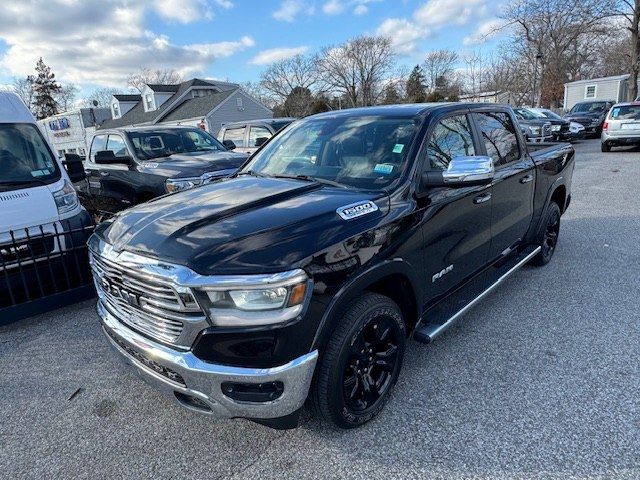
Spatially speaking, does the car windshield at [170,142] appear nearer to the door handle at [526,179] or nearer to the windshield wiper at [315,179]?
the windshield wiper at [315,179]

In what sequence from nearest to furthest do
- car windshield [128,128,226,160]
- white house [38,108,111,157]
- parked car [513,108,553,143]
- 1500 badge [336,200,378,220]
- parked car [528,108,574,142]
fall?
1500 badge [336,200,378,220], car windshield [128,128,226,160], parked car [513,108,553,143], parked car [528,108,574,142], white house [38,108,111,157]

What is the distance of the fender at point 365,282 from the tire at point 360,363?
13 cm

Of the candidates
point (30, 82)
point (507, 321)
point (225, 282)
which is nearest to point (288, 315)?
point (225, 282)

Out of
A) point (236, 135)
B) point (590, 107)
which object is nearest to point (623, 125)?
point (590, 107)

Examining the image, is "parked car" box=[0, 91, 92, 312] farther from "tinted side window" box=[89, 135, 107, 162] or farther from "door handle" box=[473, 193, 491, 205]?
"door handle" box=[473, 193, 491, 205]

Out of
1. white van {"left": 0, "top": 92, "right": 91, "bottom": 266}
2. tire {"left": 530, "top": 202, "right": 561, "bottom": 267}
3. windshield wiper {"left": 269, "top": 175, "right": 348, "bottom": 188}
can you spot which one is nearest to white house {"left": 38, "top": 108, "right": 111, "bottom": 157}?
white van {"left": 0, "top": 92, "right": 91, "bottom": 266}

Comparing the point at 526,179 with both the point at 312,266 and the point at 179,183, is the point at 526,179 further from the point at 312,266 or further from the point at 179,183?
the point at 179,183

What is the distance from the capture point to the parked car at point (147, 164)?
255 inches

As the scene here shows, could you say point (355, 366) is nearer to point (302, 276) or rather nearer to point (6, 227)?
point (302, 276)

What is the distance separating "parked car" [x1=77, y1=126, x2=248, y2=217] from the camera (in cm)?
648

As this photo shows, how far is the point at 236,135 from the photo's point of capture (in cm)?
1141

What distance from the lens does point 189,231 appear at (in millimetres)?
2279

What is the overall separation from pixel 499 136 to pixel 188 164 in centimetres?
457

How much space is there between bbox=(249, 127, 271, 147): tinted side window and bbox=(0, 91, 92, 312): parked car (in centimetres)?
584
